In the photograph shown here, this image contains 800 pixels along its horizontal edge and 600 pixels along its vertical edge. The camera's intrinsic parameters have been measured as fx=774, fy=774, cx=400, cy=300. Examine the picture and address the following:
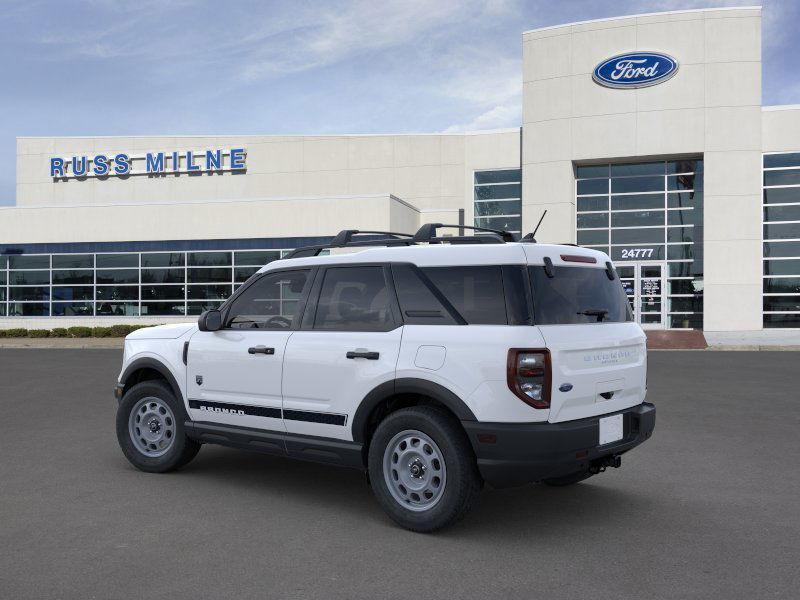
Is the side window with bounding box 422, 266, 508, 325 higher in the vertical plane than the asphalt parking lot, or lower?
higher

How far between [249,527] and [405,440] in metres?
1.20

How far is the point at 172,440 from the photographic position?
6.79 metres

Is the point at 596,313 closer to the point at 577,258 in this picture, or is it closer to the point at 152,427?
the point at 577,258

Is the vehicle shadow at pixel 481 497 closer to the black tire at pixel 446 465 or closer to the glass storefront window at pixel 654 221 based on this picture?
the black tire at pixel 446 465

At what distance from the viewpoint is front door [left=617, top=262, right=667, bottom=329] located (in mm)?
30625

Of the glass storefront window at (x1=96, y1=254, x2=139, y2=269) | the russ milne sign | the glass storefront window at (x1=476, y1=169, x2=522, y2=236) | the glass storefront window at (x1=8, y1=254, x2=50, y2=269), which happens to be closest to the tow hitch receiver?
the glass storefront window at (x1=476, y1=169, x2=522, y2=236)

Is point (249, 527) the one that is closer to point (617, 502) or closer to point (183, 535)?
point (183, 535)

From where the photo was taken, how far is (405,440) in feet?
17.1

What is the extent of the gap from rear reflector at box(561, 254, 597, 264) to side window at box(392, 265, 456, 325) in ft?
2.92

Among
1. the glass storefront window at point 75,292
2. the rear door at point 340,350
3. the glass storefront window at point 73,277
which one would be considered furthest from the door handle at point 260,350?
the glass storefront window at point 75,292

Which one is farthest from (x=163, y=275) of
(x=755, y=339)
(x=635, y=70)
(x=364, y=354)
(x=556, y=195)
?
(x=364, y=354)

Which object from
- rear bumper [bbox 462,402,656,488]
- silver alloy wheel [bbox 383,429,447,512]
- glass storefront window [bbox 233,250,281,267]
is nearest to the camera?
rear bumper [bbox 462,402,656,488]

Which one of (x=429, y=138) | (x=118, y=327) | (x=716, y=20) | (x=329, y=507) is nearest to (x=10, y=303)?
(x=118, y=327)

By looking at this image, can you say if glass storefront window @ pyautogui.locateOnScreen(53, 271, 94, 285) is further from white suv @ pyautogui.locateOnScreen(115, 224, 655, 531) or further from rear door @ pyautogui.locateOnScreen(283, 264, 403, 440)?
rear door @ pyautogui.locateOnScreen(283, 264, 403, 440)
